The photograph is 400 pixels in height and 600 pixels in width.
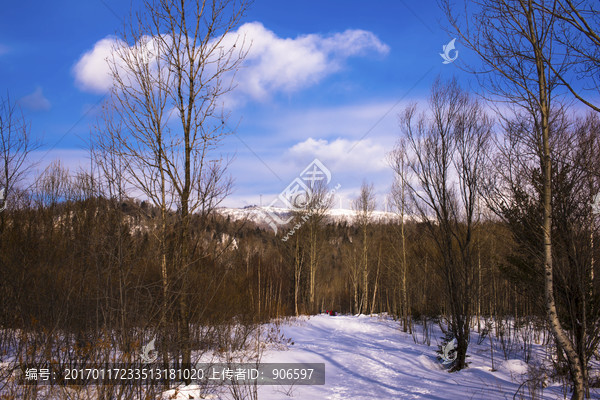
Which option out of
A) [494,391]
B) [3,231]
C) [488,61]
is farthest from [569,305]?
[3,231]

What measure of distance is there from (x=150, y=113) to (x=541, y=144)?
20.6 feet

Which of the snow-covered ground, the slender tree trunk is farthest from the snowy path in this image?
the slender tree trunk

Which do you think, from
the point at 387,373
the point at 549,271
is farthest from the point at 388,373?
the point at 549,271

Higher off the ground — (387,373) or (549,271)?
(549,271)

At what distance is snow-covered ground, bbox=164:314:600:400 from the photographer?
686 centimetres

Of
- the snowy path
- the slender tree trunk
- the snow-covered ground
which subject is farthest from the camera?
the snowy path

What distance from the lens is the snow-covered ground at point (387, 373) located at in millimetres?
6863

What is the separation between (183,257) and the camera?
18.7 feet

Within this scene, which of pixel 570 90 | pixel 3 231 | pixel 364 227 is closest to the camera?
pixel 570 90

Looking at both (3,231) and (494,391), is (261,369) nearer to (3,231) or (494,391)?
(494,391)

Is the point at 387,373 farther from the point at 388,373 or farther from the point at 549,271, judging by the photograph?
the point at 549,271

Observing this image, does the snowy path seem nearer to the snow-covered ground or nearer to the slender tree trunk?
the snow-covered ground

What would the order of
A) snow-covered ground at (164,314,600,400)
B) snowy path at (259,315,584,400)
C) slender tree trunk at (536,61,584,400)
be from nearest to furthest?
slender tree trunk at (536,61,584,400) < snow-covered ground at (164,314,600,400) < snowy path at (259,315,584,400)

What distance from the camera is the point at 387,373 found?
358 inches
